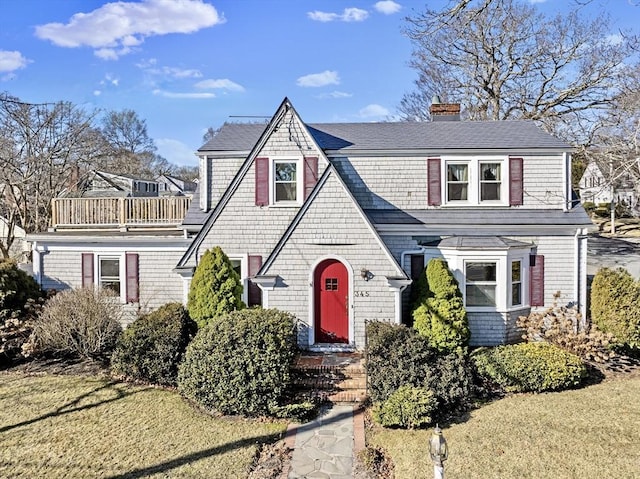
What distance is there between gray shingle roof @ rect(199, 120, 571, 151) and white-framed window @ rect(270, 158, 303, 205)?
151cm

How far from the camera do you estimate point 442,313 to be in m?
11.2

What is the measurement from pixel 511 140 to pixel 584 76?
17.1 m

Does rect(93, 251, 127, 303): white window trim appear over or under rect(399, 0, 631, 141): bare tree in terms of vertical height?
under

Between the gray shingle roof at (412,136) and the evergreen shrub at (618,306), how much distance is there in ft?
14.0

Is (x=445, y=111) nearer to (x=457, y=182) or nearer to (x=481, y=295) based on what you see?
(x=457, y=182)

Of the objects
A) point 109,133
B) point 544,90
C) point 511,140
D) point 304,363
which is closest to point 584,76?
point 544,90

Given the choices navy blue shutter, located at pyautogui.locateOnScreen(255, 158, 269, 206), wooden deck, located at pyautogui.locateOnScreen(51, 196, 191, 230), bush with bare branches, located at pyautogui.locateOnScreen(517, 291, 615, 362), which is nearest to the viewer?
bush with bare branches, located at pyautogui.locateOnScreen(517, 291, 615, 362)

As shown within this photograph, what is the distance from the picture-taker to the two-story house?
39.2 feet

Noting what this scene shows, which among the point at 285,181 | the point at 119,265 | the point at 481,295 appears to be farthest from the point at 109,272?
the point at 481,295

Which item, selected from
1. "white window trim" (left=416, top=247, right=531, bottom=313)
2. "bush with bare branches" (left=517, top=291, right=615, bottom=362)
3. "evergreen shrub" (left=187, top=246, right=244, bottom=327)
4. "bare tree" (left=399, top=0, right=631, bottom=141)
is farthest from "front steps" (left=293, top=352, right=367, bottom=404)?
"bare tree" (left=399, top=0, right=631, bottom=141)

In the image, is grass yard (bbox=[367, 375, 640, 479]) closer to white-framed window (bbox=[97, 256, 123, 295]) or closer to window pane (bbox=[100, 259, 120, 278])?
white-framed window (bbox=[97, 256, 123, 295])

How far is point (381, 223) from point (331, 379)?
519cm

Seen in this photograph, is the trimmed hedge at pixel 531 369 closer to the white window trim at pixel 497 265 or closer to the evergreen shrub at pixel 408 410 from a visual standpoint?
the evergreen shrub at pixel 408 410

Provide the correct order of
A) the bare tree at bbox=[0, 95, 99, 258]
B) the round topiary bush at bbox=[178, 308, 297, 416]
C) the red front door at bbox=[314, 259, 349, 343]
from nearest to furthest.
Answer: the round topiary bush at bbox=[178, 308, 297, 416] → the red front door at bbox=[314, 259, 349, 343] → the bare tree at bbox=[0, 95, 99, 258]
